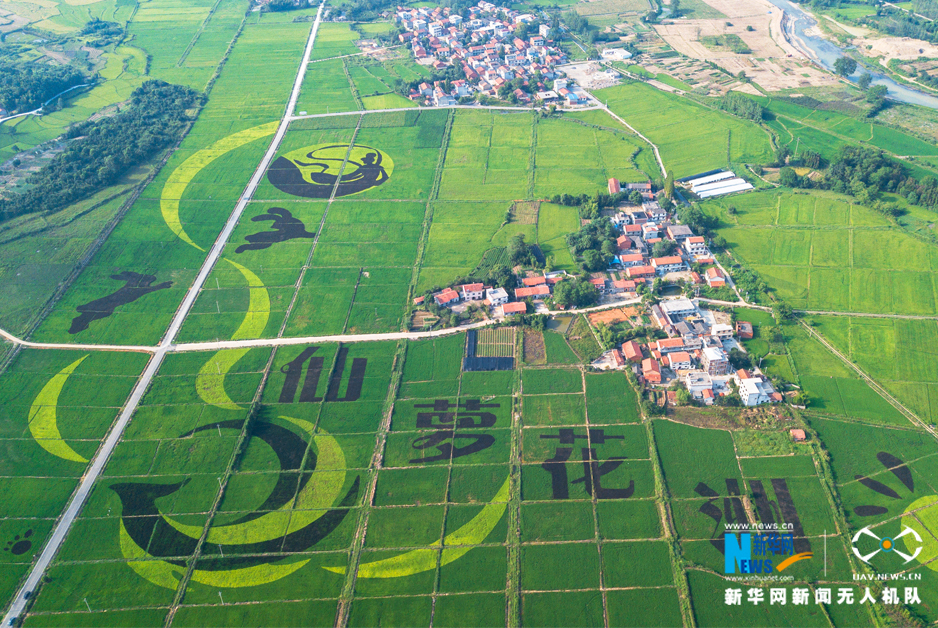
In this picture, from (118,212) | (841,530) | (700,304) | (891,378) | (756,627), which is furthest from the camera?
(118,212)

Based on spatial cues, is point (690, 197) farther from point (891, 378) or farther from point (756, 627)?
point (756, 627)

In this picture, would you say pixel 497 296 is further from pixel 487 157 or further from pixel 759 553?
pixel 759 553

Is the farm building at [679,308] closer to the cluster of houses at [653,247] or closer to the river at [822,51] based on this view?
the cluster of houses at [653,247]

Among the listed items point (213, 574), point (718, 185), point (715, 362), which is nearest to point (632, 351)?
point (715, 362)

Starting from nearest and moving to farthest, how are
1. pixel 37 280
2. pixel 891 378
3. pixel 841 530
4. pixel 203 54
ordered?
pixel 841 530 → pixel 891 378 → pixel 37 280 → pixel 203 54

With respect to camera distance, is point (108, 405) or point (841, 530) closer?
point (841, 530)

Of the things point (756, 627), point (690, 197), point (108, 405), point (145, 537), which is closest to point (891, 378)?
point (756, 627)

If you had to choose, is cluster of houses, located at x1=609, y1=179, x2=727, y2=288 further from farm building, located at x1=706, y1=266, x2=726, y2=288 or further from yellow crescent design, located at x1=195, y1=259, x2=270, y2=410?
yellow crescent design, located at x1=195, y1=259, x2=270, y2=410
